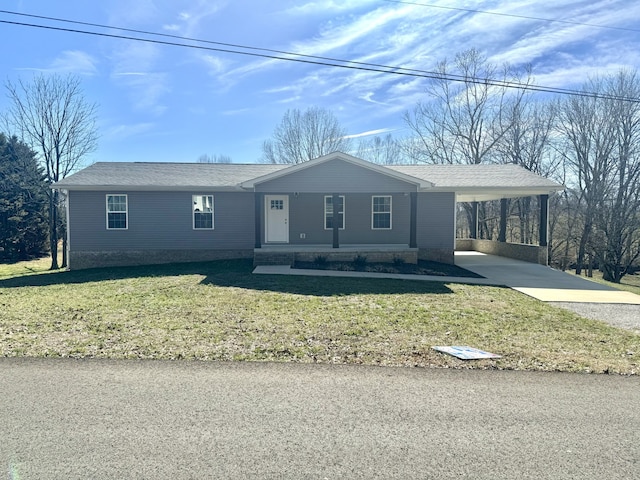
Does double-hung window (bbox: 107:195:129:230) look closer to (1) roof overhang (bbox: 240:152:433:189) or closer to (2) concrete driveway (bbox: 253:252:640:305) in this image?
(1) roof overhang (bbox: 240:152:433:189)

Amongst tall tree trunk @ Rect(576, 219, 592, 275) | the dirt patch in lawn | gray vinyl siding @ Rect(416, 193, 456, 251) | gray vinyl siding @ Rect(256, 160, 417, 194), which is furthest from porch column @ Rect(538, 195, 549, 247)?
tall tree trunk @ Rect(576, 219, 592, 275)

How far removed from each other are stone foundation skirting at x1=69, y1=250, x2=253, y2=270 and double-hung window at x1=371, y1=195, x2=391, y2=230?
252 inches

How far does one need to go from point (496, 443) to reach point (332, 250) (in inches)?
482

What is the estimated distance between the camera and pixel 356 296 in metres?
10.3

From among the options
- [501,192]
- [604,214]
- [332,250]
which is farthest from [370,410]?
[604,214]

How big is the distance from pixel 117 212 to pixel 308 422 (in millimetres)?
15272

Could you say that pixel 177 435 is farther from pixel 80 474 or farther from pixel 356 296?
pixel 356 296

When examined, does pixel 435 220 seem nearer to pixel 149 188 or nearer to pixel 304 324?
pixel 304 324

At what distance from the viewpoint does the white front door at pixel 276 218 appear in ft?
57.1

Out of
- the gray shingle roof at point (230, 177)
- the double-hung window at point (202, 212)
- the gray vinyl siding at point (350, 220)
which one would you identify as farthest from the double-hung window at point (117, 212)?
the gray vinyl siding at point (350, 220)

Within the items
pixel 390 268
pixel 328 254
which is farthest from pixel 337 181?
pixel 390 268

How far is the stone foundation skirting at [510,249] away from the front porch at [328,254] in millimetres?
5206

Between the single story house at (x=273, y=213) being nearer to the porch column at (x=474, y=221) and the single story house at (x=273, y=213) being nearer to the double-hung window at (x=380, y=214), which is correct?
the double-hung window at (x=380, y=214)

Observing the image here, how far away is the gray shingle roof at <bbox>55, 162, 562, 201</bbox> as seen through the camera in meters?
16.3
